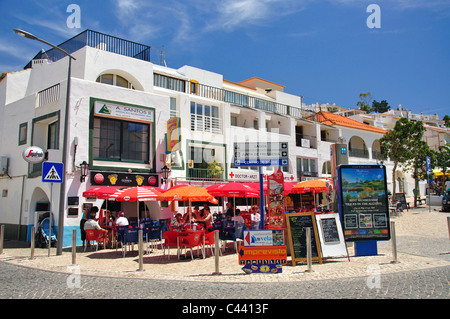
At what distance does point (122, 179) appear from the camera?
55.9ft

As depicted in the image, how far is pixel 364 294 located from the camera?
6352 mm

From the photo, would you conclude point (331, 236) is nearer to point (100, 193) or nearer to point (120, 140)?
point (100, 193)

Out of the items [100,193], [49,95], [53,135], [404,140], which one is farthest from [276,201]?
[404,140]

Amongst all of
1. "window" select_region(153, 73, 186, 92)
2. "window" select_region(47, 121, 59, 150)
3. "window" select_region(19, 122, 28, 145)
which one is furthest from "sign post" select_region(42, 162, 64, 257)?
"window" select_region(153, 73, 186, 92)

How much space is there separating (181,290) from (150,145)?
12265mm

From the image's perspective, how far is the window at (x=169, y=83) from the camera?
2214cm

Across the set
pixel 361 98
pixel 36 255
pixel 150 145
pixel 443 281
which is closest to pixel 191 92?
pixel 150 145

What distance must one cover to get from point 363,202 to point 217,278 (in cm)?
504

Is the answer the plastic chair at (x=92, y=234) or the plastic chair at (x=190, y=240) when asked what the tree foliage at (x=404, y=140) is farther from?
the plastic chair at (x=92, y=234)

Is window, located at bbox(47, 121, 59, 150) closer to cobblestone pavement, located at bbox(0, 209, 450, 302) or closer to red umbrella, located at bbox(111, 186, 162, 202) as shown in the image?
red umbrella, located at bbox(111, 186, 162, 202)

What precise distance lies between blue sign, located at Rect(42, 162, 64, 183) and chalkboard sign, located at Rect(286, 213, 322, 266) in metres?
7.71

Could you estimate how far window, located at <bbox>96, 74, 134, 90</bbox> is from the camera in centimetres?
1939
